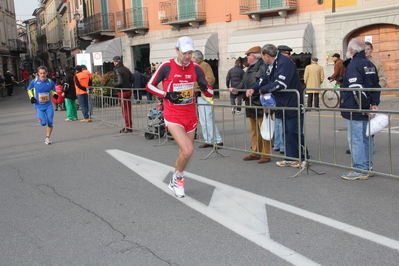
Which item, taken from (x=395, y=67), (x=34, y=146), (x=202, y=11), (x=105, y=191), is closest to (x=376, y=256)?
(x=105, y=191)

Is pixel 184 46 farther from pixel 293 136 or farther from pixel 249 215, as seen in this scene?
pixel 293 136

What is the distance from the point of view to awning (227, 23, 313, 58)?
2166 centimetres

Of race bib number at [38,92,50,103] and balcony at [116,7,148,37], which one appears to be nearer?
race bib number at [38,92,50,103]

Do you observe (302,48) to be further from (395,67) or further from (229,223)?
(229,223)

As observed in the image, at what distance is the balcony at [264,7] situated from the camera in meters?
22.7

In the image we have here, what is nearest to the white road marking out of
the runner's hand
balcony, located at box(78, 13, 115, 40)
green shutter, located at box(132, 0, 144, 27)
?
the runner's hand

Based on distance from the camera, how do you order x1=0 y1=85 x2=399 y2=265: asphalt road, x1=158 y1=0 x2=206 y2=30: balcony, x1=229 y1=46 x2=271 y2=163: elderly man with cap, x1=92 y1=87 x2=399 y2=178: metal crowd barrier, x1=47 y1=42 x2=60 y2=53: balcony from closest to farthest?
x1=0 y1=85 x2=399 y2=265: asphalt road → x1=92 y1=87 x2=399 y2=178: metal crowd barrier → x1=229 y1=46 x2=271 y2=163: elderly man with cap → x1=158 y1=0 x2=206 y2=30: balcony → x1=47 y1=42 x2=60 y2=53: balcony

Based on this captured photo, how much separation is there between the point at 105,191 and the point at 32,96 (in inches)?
213

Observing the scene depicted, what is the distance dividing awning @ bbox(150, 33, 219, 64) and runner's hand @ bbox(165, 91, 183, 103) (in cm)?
2021

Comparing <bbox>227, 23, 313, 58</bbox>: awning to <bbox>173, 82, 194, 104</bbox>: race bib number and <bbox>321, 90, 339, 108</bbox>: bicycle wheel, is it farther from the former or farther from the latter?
<bbox>173, 82, 194, 104</bbox>: race bib number

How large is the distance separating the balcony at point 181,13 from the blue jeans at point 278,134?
1930 cm

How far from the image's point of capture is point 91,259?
13.0ft

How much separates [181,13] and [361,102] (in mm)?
22832

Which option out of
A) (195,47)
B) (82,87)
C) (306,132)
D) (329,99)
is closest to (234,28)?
(195,47)
